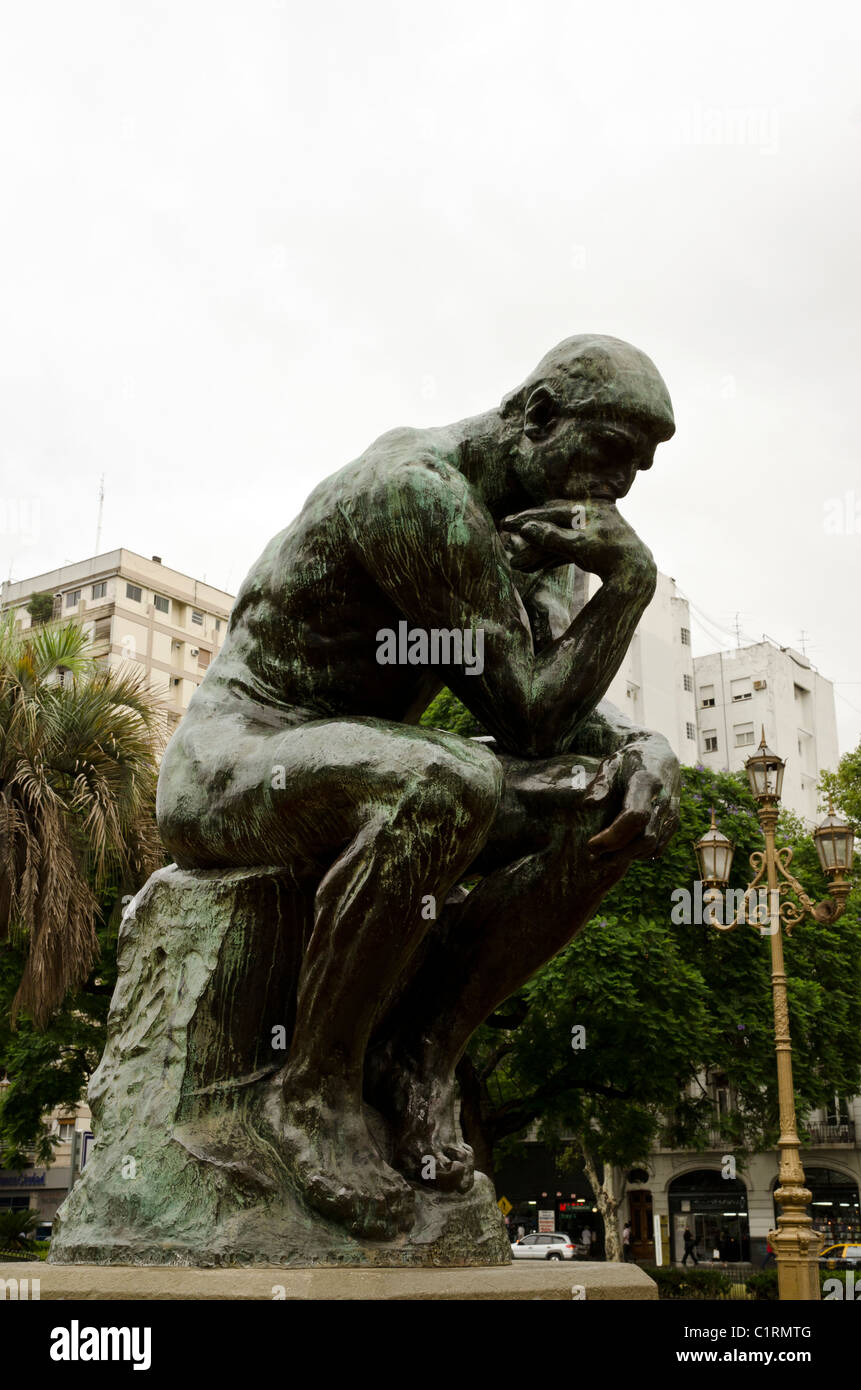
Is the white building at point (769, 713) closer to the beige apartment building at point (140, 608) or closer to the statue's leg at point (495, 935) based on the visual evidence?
the beige apartment building at point (140, 608)

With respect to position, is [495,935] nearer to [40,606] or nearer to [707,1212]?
[707,1212]

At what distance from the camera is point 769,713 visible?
6006 cm

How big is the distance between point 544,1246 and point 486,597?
3729 centimetres

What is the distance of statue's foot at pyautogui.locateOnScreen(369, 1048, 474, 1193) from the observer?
370 centimetres

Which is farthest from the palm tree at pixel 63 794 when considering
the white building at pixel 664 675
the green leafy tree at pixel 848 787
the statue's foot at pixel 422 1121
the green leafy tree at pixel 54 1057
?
the white building at pixel 664 675

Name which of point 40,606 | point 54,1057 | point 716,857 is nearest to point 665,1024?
point 716,857

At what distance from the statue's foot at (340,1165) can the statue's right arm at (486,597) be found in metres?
1.20

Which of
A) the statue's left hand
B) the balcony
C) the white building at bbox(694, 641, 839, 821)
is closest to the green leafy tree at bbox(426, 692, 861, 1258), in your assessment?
the statue's left hand

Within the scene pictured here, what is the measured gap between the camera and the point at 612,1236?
24.9m

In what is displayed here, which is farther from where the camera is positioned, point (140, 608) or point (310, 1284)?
point (140, 608)

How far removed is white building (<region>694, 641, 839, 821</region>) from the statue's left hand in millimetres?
56613

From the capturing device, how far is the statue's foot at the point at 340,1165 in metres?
3.41

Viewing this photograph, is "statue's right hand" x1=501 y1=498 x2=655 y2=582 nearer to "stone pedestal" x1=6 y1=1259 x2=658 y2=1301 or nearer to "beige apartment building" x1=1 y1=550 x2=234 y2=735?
"stone pedestal" x1=6 y1=1259 x2=658 y2=1301
